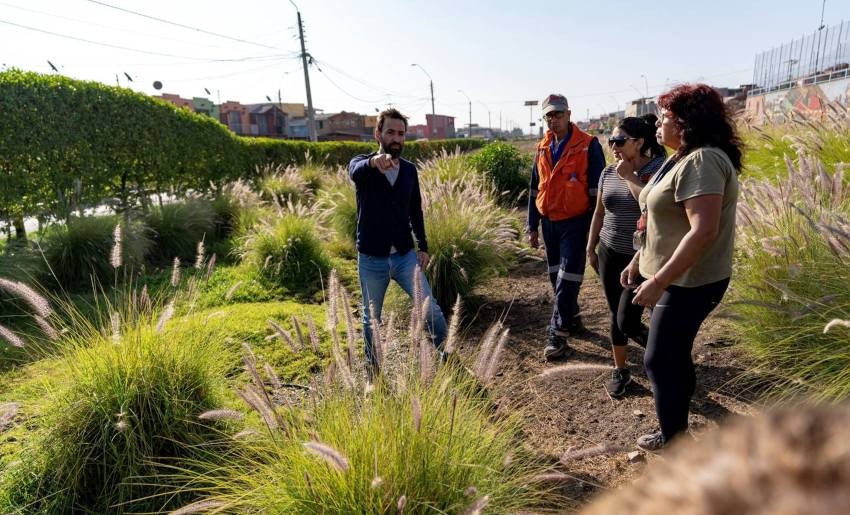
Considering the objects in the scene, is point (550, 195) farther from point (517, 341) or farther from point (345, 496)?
point (345, 496)

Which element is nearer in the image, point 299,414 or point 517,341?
point 299,414

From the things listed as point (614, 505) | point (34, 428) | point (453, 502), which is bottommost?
point (34, 428)

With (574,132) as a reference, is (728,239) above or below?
below

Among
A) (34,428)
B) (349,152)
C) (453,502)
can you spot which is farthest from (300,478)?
(349,152)

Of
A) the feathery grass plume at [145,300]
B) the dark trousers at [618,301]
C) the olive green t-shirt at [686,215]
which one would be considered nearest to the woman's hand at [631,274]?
the dark trousers at [618,301]

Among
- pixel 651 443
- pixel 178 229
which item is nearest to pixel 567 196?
pixel 651 443

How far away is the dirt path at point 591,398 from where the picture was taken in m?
3.12

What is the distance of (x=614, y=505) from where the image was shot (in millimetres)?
380

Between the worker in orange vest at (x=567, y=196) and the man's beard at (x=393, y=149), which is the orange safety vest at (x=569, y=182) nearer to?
the worker in orange vest at (x=567, y=196)

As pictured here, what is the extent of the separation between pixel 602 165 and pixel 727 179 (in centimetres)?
225

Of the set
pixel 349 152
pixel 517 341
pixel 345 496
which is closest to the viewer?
pixel 345 496

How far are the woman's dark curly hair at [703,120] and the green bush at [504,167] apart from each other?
366 inches

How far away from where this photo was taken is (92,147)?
9.60 meters

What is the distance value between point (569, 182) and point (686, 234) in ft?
6.81
